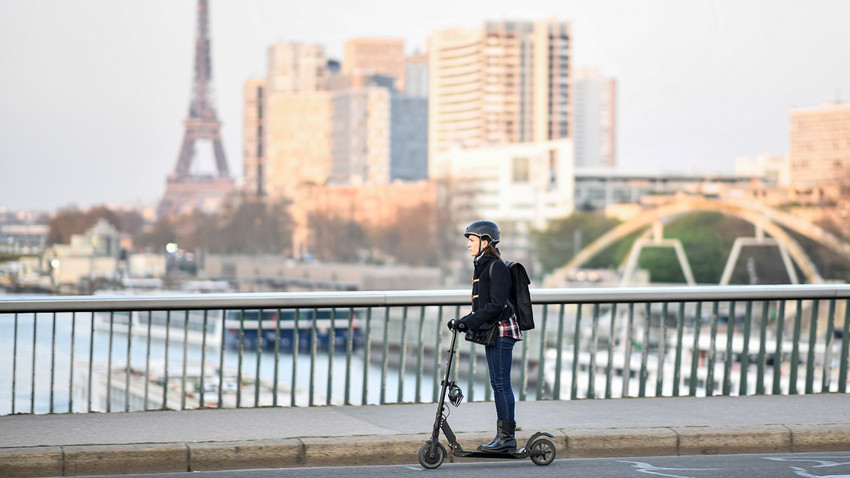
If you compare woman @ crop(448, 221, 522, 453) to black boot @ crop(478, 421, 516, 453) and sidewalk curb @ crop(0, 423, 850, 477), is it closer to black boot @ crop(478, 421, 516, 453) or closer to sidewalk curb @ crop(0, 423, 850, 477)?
black boot @ crop(478, 421, 516, 453)

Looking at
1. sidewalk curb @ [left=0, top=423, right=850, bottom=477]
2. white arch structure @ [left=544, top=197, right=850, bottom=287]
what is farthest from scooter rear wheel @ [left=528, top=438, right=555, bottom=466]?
white arch structure @ [left=544, top=197, right=850, bottom=287]

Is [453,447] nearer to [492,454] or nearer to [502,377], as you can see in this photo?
[492,454]

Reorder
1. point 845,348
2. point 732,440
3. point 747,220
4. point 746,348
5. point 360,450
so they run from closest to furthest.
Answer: point 360,450
point 732,440
point 746,348
point 845,348
point 747,220

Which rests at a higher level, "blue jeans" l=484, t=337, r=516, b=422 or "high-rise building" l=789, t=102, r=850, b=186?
"high-rise building" l=789, t=102, r=850, b=186

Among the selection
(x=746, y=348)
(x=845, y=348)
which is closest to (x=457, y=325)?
(x=746, y=348)

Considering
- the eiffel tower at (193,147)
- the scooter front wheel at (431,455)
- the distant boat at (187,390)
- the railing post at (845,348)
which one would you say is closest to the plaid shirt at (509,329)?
the scooter front wheel at (431,455)

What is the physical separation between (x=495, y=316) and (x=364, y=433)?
1.39m

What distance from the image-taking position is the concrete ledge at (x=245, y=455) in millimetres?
7715

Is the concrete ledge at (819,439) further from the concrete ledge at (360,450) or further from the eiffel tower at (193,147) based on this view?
the eiffel tower at (193,147)

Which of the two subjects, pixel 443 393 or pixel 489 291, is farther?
pixel 489 291

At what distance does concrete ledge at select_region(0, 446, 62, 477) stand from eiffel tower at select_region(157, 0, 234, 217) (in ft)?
594

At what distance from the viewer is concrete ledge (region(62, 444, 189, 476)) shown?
24.7 ft

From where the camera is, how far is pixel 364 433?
833 centimetres

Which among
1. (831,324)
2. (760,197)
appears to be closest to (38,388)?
(831,324)
